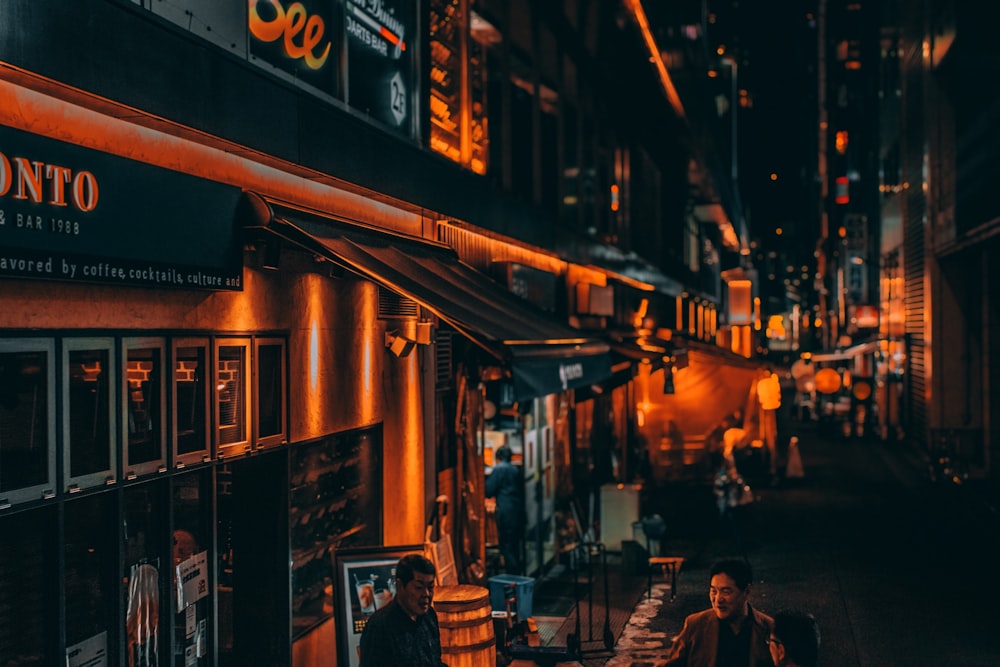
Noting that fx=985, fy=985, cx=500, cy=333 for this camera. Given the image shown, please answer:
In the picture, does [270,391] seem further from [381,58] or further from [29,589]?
[381,58]

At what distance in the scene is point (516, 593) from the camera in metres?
11.4

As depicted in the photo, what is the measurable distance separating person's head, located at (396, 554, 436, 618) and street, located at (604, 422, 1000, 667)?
5.48m

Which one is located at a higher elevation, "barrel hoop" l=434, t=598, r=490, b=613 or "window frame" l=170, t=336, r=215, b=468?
"window frame" l=170, t=336, r=215, b=468

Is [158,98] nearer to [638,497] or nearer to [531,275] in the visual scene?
[531,275]

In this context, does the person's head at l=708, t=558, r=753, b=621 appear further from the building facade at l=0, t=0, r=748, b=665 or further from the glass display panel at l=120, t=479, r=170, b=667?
the glass display panel at l=120, t=479, r=170, b=667

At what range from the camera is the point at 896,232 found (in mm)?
40562

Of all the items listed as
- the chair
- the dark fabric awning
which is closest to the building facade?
the dark fabric awning

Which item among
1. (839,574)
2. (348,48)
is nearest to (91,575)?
(348,48)

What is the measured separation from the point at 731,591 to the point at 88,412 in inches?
156

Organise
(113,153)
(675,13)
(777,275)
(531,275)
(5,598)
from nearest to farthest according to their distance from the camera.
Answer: (5,598)
(113,153)
(531,275)
(675,13)
(777,275)

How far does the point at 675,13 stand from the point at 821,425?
21.7 meters

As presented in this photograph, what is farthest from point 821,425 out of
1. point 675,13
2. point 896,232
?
point 675,13

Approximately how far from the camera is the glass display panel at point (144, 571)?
5.99m

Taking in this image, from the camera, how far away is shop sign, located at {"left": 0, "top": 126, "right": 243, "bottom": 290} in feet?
15.7
